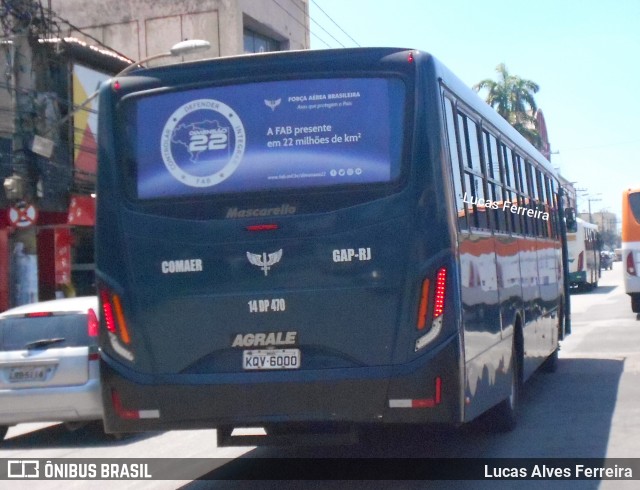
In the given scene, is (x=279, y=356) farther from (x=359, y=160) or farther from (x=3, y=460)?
(x=3, y=460)

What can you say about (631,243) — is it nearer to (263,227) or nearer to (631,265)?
(631,265)

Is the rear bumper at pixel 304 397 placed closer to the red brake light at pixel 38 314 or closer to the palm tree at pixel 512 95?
the red brake light at pixel 38 314

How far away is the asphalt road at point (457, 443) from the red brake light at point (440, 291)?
167 cm

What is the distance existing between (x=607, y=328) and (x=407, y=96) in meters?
17.3

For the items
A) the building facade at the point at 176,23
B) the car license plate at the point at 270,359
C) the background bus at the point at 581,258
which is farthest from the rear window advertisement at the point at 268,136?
the background bus at the point at 581,258

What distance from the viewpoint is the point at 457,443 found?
959 cm

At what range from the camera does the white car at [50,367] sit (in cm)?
1054

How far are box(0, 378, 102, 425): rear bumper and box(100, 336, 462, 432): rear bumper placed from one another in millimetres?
3544

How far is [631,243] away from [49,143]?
548 inches

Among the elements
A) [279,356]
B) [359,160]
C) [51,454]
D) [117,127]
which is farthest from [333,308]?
[51,454]

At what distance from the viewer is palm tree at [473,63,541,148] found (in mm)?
57750

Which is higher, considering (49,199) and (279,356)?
(49,199)

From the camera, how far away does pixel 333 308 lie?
6.86 m

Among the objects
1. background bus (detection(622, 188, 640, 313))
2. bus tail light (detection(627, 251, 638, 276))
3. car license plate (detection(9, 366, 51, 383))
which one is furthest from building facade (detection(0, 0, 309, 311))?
bus tail light (detection(627, 251, 638, 276))
